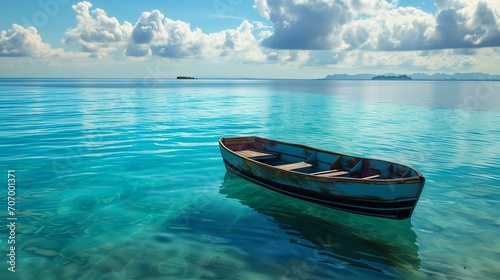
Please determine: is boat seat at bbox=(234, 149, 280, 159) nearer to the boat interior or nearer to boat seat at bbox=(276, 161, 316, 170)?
the boat interior

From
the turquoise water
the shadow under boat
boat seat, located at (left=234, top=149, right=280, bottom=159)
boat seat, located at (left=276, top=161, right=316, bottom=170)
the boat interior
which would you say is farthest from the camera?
boat seat, located at (left=234, top=149, right=280, bottom=159)

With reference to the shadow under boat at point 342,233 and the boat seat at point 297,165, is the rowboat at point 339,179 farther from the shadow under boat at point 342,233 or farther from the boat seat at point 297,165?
the shadow under boat at point 342,233

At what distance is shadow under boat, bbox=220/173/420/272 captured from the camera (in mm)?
9547

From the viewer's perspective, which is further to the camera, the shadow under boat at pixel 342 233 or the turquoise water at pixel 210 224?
the shadow under boat at pixel 342 233

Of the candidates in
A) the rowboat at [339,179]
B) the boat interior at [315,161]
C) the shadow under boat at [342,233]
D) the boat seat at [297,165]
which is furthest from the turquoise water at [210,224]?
the boat interior at [315,161]

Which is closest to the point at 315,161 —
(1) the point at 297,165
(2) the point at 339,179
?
(1) the point at 297,165

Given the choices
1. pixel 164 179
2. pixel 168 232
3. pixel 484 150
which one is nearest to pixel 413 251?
pixel 168 232

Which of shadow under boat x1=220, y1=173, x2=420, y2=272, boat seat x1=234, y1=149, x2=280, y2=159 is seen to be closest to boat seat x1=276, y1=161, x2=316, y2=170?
shadow under boat x1=220, y1=173, x2=420, y2=272

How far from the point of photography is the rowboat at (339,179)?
34.3ft

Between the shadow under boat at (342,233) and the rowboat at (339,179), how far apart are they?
1.85ft

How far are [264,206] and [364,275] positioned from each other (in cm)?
510

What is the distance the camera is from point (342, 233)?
1100cm

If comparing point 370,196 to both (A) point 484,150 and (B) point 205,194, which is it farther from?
(A) point 484,150

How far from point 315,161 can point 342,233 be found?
485 centimetres
